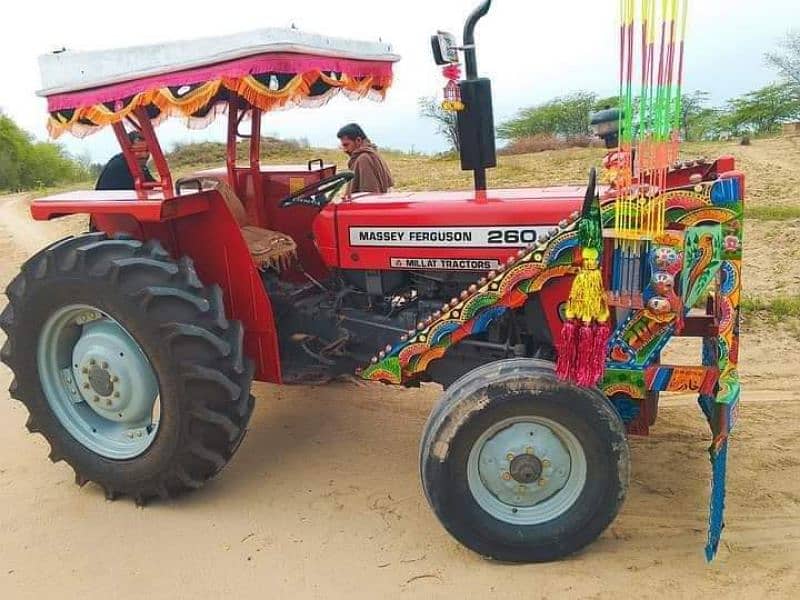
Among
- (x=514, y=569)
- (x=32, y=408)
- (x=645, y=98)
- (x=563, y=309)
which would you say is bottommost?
(x=514, y=569)

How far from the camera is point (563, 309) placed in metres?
3.29

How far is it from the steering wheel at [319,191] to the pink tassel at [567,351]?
5.31 ft

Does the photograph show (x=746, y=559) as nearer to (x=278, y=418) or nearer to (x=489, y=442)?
(x=489, y=442)

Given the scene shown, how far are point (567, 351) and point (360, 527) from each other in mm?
1242

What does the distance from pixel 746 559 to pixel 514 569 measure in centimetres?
88

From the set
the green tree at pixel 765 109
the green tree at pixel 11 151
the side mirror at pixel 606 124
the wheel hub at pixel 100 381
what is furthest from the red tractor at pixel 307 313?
the green tree at pixel 11 151

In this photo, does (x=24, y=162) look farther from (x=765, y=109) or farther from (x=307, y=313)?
(x=307, y=313)

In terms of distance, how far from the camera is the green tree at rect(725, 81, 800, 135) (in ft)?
75.9

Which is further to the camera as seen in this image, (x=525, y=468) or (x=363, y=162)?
(x=363, y=162)

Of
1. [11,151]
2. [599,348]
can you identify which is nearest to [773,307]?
[599,348]

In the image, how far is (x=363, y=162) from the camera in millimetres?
5918

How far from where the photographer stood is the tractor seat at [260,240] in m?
4.09

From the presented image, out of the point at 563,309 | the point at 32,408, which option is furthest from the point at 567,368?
the point at 32,408

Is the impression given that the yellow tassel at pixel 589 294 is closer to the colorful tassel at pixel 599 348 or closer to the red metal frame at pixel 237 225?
the colorful tassel at pixel 599 348
